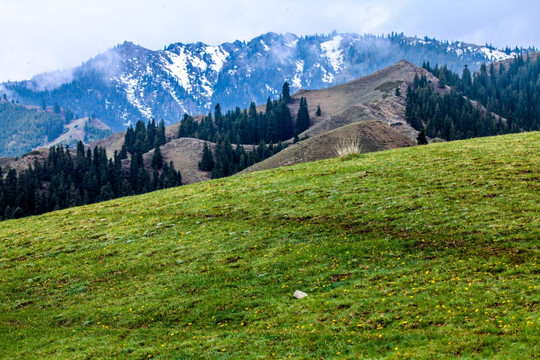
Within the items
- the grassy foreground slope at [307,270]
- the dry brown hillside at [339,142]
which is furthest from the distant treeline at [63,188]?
the grassy foreground slope at [307,270]

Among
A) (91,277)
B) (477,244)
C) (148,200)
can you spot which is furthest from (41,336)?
(148,200)

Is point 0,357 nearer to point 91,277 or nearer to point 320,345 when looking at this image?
point 91,277

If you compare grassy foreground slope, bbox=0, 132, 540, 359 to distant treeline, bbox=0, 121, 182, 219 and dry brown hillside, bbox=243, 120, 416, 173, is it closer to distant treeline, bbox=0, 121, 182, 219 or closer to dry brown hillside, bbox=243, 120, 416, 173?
dry brown hillside, bbox=243, 120, 416, 173

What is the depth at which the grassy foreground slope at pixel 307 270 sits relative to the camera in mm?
13352

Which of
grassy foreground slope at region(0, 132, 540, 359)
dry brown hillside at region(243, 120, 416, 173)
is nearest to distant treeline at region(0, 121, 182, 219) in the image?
dry brown hillside at region(243, 120, 416, 173)

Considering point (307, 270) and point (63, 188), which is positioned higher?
point (63, 188)

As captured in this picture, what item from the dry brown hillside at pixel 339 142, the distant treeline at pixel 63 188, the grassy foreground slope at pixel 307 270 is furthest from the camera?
the distant treeline at pixel 63 188

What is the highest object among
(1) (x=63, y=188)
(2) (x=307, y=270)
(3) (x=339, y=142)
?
(3) (x=339, y=142)

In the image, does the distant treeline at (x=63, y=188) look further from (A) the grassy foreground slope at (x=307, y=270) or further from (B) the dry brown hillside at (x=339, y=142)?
(A) the grassy foreground slope at (x=307, y=270)

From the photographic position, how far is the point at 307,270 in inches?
767

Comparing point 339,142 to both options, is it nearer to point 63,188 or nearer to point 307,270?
point 307,270

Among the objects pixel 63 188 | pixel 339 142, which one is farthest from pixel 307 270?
pixel 63 188

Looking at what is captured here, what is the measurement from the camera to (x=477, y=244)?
1872 cm

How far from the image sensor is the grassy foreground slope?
13.4 m
